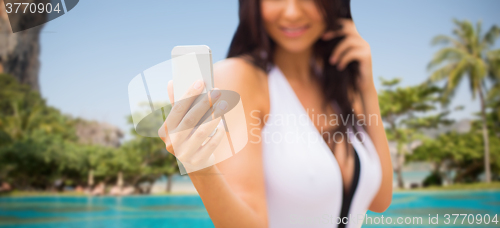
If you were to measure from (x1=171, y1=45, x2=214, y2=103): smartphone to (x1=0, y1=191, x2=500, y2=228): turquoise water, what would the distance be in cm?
435

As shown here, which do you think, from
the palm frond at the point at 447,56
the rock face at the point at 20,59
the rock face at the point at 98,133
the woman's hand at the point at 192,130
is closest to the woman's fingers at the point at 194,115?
the woman's hand at the point at 192,130

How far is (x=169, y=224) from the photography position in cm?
458

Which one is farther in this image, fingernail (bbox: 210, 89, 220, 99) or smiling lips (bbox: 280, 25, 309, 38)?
smiling lips (bbox: 280, 25, 309, 38)

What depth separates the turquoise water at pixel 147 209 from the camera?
15.7 ft

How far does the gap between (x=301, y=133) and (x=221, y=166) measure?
16 cm

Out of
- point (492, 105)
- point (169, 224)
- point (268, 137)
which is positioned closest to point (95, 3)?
point (169, 224)

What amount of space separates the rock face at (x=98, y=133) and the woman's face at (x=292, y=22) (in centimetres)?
679

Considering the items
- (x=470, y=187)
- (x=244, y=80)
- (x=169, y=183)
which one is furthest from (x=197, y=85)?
(x=470, y=187)

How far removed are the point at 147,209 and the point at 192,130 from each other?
18.1 feet

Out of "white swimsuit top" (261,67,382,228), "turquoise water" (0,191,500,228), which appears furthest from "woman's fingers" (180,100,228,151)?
"turquoise water" (0,191,500,228)

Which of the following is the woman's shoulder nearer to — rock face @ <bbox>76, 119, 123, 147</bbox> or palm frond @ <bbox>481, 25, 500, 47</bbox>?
palm frond @ <bbox>481, 25, 500, 47</bbox>

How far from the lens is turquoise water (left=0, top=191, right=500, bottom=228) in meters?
4.79

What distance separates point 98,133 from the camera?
23.0 feet

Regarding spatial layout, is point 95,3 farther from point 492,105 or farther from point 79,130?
point 492,105
